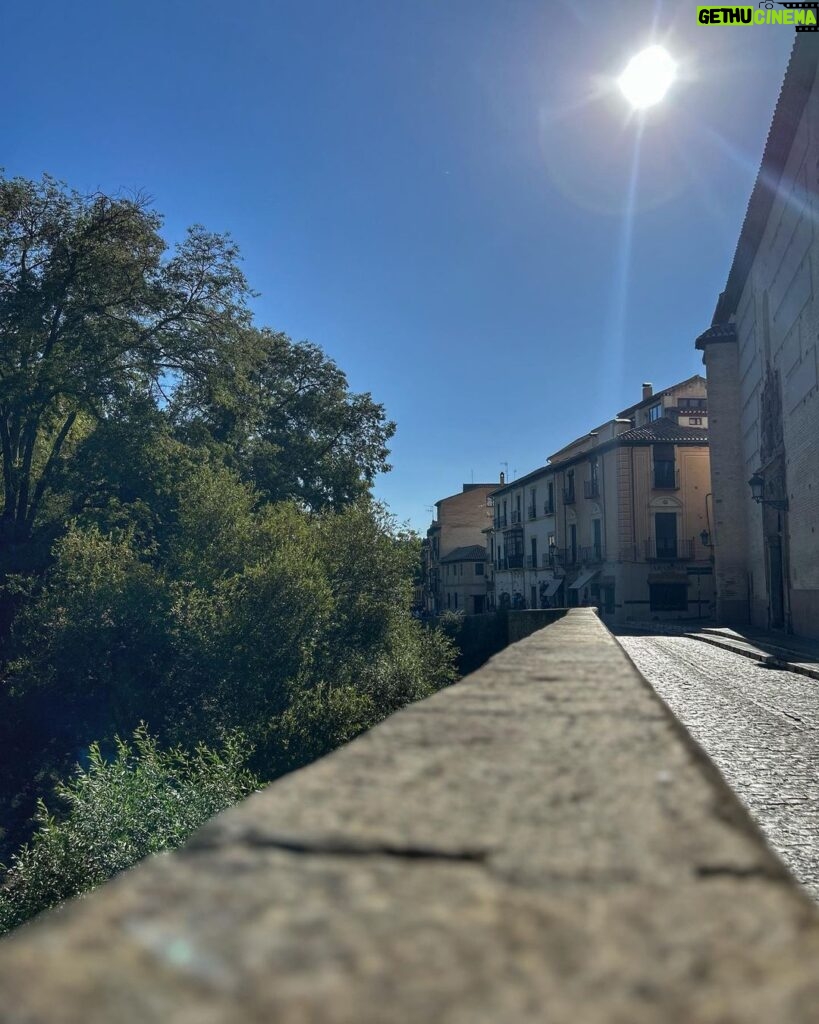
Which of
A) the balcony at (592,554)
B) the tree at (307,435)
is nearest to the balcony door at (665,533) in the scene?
the balcony at (592,554)

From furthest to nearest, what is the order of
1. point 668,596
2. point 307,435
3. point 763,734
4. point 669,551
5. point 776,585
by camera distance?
point 669,551, point 668,596, point 307,435, point 776,585, point 763,734

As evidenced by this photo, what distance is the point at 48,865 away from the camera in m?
9.49

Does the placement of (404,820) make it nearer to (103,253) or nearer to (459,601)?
(103,253)

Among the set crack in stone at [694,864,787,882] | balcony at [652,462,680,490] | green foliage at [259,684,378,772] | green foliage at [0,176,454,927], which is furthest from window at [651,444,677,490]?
crack in stone at [694,864,787,882]

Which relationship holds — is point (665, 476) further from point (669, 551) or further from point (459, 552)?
point (459, 552)

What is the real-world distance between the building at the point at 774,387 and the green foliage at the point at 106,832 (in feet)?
47.3

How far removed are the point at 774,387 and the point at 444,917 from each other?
23678 mm

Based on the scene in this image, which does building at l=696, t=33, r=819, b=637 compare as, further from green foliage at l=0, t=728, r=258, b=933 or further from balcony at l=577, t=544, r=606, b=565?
green foliage at l=0, t=728, r=258, b=933

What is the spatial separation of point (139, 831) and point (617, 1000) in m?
10.6

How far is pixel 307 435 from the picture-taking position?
25750mm

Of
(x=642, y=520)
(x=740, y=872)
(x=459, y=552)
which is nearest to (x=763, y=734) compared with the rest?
(x=740, y=872)

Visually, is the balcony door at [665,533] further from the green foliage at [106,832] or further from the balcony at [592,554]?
the green foliage at [106,832]

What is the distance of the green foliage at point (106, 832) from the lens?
30.7 ft

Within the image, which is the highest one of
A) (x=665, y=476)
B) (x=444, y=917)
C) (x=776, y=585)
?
(x=665, y=476)
